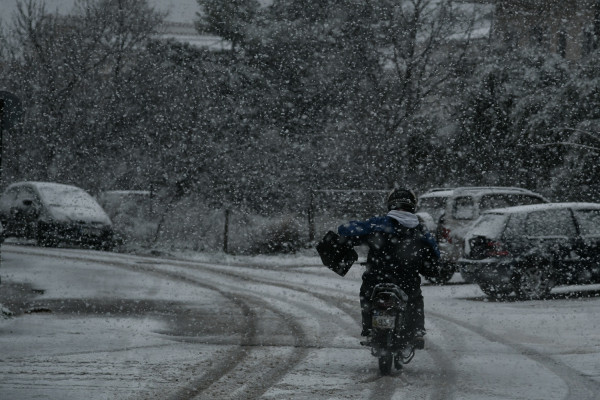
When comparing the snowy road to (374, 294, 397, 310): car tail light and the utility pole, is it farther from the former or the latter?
the utility pole

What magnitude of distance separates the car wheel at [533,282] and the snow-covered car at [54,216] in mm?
12524

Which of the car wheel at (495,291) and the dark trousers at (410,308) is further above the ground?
the dark trousers at (410,308)

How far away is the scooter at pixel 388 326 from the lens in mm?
7625

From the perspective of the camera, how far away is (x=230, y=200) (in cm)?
2809

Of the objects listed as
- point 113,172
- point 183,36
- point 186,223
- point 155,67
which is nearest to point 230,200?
point 186,223

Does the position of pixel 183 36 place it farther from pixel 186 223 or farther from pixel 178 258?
pixel 178 258

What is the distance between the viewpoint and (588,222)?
14.9 m

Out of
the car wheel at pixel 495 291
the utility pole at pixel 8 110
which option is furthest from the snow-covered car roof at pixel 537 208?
the utility pole at pixel 8 110

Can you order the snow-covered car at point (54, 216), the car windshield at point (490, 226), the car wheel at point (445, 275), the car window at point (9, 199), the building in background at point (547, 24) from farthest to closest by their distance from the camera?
the building in background at point (547, 24), the car window at point (9, 199), the snow-covered car at point (54, 216), the car wheel at point (445, 275), the car windshield at point (490, 226)

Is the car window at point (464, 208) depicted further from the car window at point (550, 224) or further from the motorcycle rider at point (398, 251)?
the motorcycle rider at point (398, 251)

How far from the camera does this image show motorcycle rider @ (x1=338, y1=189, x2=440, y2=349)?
7.85 meters

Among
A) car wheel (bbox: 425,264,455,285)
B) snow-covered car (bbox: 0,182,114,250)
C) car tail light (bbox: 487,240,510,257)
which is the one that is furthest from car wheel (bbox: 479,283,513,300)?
snow-covered car (bbox: 0,182,114,250)

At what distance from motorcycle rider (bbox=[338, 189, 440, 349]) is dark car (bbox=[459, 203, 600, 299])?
6.36 m

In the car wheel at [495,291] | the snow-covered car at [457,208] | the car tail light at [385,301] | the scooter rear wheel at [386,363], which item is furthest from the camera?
the snow-covered car at [457,208]
